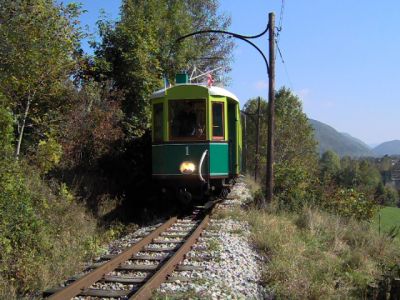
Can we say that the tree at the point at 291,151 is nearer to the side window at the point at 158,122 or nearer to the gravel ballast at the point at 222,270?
the side window at the point at 158,122

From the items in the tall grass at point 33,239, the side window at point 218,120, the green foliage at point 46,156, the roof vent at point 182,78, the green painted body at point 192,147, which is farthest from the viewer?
the roof vent at point 182,78

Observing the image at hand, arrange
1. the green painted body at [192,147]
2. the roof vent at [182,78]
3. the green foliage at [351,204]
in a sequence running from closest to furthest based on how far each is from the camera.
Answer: the green painted body at [192,147]
the roof vent at [182,78]
the green foliage at [351,204]

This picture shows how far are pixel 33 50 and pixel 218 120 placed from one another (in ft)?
16.2

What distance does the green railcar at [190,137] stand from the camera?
12.1m

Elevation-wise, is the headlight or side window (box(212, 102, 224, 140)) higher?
side window (box(212, 102, 224, 140))

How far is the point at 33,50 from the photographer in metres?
8.92

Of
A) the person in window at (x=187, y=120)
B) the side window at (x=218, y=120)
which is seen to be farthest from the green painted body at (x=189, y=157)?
the person in window at (x=187, y=120)

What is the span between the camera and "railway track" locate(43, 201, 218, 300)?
6.22 meters

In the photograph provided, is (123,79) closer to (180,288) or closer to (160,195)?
(160,195)

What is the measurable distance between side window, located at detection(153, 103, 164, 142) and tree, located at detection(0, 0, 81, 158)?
7.77 ft

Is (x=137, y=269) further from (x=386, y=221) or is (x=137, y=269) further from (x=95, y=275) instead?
(x=386, y=221)

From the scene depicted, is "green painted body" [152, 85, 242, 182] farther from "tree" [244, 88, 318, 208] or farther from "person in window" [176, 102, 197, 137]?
"tree" [244, 88, 318, 208]

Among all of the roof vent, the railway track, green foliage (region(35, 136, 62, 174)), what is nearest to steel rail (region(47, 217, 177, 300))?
the railway track

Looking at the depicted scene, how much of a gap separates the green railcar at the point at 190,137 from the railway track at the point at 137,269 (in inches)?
79.4
